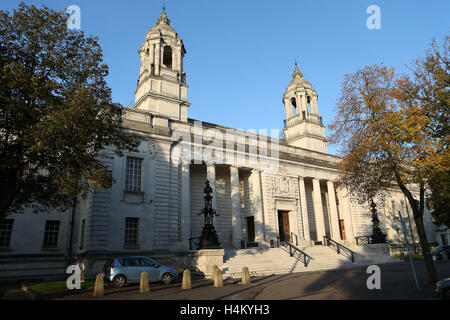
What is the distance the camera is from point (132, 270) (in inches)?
563

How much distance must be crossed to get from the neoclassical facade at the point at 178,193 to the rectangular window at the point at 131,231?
0.23 ft

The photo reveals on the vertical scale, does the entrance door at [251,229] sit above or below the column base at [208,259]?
above

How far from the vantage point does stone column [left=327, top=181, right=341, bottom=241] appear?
33428mm

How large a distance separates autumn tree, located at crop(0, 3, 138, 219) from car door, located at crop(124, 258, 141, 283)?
163 inches

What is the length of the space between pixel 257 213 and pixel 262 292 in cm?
1633

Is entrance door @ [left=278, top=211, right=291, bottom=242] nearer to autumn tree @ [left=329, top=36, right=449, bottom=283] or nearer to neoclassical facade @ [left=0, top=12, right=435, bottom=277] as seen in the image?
neoclassical facade @ [left=0, top=12, right=435, bottom=277]

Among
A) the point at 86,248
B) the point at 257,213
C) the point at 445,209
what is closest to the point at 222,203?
the point at 257,213

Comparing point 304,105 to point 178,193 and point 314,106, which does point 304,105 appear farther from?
point 178,193

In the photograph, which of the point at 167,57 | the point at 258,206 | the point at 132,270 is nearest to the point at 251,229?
the point at 258,206

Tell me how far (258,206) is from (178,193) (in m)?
8.11

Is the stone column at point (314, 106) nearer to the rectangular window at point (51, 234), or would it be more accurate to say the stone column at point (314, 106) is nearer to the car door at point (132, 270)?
the rectangular window at point (51, 234)

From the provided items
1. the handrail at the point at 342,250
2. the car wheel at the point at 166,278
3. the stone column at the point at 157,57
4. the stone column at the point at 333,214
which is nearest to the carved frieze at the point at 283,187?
the handrail at the point at 342,250

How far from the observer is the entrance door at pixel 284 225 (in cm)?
3048
